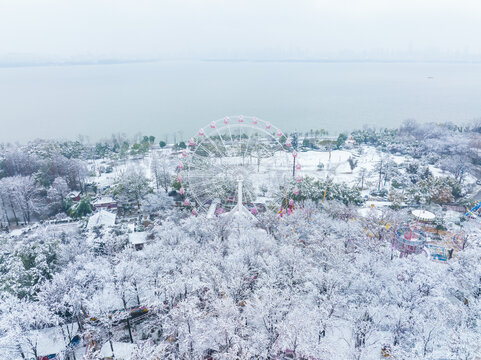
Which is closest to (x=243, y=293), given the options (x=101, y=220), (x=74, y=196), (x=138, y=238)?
(x=138, y=238)

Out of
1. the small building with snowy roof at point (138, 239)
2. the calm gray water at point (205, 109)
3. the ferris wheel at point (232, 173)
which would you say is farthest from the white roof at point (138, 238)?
the calm gray water at point (205, 109)

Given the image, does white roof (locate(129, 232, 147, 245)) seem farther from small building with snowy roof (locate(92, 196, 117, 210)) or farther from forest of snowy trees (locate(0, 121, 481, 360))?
small building with snowy roof (locate(92, 196, 117, 210))

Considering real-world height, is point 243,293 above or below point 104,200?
above

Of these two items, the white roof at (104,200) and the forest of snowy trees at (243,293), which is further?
the white roof at (104,200)

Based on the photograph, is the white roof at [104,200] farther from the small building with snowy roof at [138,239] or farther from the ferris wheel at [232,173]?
→ the small building with snowy roof at [138,239]

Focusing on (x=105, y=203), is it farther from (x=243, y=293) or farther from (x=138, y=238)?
(x=243, y=293)

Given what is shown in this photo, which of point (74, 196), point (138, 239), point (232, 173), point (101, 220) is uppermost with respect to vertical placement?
point (232, 173)

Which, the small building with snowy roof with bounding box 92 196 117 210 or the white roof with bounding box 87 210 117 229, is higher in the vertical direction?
the white roof with bounding box 87 210 117 229

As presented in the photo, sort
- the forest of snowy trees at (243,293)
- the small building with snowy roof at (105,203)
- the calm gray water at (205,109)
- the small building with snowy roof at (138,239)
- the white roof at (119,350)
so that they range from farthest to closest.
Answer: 1. the calm gray water at (205,109)
2. the small building with snowy roof at (105,203)
3. the small building with snowy roof at (138,239)
4. the white roof at (119,350)
5. the forest of snowy trees at (243,293)

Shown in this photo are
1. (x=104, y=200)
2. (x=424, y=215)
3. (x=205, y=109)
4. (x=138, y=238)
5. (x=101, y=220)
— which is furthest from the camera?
(x=205, y=109)

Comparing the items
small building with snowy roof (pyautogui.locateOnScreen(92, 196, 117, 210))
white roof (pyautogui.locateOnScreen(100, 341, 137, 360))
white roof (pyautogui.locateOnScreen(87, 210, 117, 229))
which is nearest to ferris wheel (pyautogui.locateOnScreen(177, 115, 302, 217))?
white roof (pyautogui.locateOnScreen(87, 210, 117, 229))
